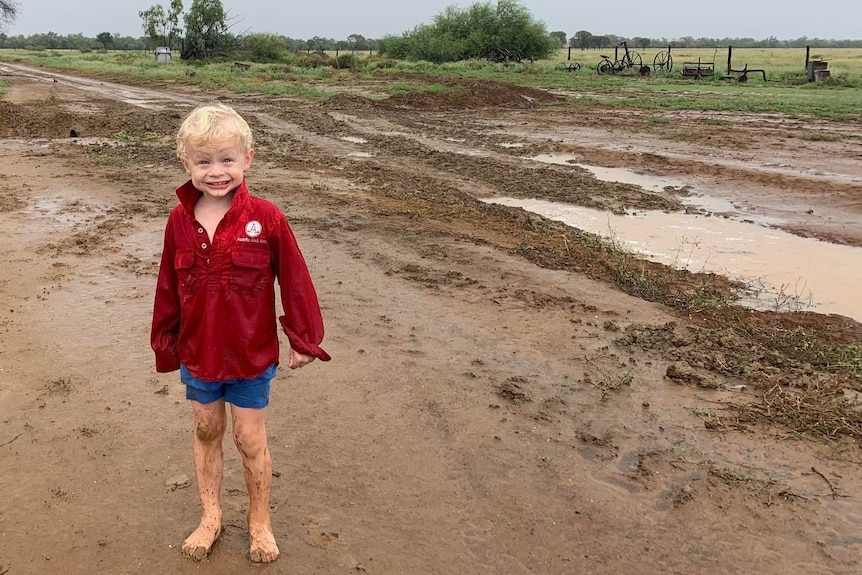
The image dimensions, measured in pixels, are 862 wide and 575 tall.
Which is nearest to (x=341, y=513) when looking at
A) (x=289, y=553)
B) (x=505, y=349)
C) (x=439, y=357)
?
(x=289, y=553)

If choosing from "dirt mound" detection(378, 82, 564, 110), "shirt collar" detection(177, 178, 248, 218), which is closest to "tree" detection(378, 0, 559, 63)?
"dirt mound" detection(378, 82, 564, 110)

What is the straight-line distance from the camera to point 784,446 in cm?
382

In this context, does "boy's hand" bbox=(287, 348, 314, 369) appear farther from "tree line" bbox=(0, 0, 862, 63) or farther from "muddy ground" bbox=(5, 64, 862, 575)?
"tree line" bbox=(0, 0, 862, 63)

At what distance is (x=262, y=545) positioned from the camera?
2854mm

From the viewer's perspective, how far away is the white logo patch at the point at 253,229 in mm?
2547

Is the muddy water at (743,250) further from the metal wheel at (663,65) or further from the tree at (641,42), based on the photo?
the tree at (641,42)

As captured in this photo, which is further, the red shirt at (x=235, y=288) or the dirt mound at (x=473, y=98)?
the dirt mound at (x=473, y=98)

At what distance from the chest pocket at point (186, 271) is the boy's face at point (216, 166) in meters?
0.23

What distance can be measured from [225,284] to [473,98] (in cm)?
2322

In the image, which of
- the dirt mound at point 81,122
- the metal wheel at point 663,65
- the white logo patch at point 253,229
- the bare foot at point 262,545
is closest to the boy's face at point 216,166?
the white logo patch at point 253,229

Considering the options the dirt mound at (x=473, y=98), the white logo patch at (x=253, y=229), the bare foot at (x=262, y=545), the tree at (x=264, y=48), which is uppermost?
the tree at (x=264, y=48)

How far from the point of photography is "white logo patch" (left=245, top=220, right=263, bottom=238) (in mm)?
2547

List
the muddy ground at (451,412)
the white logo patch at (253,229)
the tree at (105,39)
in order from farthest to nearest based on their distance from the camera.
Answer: the tree at (105,39)
the muddy ground at (451,412)
the white logo patch at (253,229)

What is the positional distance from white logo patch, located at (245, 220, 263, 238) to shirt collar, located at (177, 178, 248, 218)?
0.27 feet
